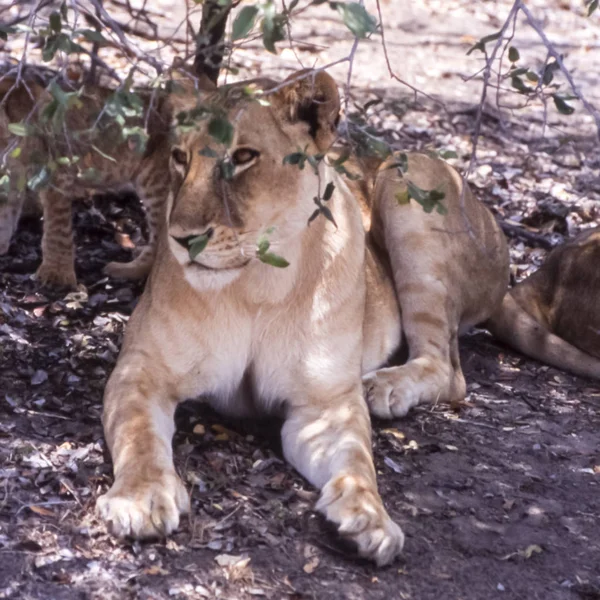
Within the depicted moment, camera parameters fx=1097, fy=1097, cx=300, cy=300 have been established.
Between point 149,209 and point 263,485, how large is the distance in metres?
1.99

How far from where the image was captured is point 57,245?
448cm

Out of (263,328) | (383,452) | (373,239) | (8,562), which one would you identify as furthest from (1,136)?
(8,562)

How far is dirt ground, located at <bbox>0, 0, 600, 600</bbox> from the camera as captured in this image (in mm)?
2529

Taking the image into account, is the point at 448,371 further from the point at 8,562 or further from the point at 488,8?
the point at 488,8

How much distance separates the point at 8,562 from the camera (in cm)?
244

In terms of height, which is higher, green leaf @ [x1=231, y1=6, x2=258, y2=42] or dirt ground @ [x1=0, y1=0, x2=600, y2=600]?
green leaf @ [x1=231, y1=6, x2=258, y2=42]

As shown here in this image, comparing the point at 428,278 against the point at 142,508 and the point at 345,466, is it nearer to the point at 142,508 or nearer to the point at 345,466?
the point at 345,466

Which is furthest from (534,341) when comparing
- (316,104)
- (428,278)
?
(316,104)

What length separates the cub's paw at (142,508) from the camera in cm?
255

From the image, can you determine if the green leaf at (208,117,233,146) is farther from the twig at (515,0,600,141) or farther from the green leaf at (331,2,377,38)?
the twig at (515,0,600,141)

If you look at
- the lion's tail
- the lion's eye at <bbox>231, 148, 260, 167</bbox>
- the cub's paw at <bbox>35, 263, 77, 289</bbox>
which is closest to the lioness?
the lion's eye at <bbox>231, 148, 260, 167</bbox>

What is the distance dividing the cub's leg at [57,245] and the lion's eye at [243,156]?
1.77 metres

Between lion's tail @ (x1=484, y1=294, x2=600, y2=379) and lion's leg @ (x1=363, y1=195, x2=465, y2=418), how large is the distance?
35 cm

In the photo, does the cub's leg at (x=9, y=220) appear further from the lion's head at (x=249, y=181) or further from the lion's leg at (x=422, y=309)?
the lion's head at (x=249, y=181)
